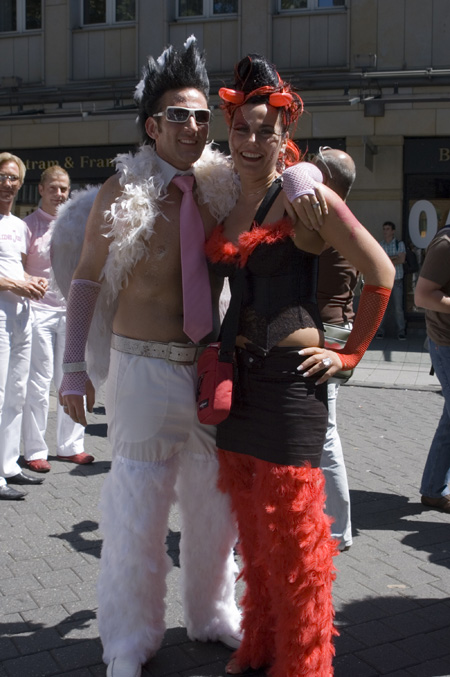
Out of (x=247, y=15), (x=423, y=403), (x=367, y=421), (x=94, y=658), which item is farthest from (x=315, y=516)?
(x=247, y=15)

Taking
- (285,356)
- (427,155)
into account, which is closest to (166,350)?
(285,356)

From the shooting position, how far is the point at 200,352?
3.14 metres

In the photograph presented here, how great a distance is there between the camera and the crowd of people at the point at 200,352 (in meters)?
2.82

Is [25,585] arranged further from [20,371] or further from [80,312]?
[20,371]

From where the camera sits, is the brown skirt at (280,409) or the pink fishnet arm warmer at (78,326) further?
the pink fishnet arm warmer at (78,326)

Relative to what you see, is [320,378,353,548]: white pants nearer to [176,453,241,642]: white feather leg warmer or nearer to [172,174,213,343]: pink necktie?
[176,453,241,642]: white feather leg warmer

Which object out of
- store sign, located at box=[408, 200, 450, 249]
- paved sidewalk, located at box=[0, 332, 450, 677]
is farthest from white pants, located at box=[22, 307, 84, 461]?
store sign, located at box=[408, 200, 450, 249]

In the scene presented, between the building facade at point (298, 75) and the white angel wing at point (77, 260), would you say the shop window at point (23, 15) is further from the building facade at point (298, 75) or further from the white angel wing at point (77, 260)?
the white angel wing at point (77, 260)

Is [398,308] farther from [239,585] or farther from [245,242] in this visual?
[245,242]

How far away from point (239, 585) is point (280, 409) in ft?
4.86

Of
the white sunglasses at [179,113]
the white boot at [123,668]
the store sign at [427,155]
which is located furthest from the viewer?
the store sign at [427,155]

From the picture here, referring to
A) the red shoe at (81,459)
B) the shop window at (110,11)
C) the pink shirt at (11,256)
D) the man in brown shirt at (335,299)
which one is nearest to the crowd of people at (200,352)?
the man in brown shirt at (335,299)

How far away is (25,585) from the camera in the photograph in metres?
3.95

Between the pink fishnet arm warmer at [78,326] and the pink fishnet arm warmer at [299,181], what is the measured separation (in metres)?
0.84
